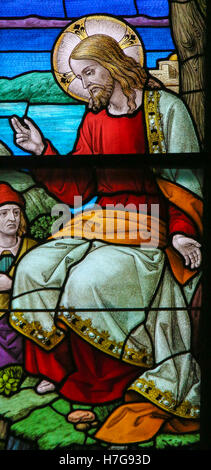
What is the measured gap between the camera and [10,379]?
11.6 ft

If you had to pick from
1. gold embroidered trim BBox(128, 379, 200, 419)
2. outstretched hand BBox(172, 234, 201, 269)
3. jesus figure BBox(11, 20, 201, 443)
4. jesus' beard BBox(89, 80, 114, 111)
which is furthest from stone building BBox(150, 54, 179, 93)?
gold embroidered trim BBox(128, 379, 200, 419)

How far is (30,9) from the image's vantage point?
12.3 feet

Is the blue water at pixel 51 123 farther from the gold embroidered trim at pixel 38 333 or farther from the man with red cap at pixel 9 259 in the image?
the gold embroidered trim at pixel 38 333

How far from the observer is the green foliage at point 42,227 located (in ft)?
11.8

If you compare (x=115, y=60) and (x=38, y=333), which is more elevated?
(x=115, y=60)

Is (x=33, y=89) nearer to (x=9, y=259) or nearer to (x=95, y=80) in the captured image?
(x=95, y=80)

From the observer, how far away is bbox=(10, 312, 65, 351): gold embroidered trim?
3.55m

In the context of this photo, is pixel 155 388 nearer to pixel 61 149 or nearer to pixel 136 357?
pixel 136 357

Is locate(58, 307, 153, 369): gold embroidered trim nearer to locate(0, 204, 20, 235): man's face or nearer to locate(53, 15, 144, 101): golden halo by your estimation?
locate(0, 204, 20, 235): man's face

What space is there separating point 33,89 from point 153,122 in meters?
0.68

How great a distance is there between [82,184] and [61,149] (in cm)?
22

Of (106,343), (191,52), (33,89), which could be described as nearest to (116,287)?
(106,343)

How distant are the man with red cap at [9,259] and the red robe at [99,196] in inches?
3.4

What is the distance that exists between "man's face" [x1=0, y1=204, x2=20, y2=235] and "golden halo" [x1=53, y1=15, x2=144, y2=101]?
0.71 m
